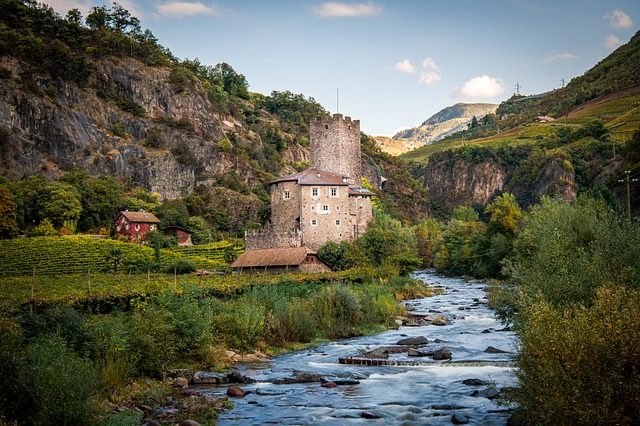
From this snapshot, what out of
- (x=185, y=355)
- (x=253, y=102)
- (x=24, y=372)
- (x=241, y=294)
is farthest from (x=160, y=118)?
(x=24, y=372)

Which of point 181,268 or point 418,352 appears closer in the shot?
point 418,352

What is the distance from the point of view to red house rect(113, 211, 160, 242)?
89438mm

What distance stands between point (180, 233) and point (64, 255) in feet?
96.9

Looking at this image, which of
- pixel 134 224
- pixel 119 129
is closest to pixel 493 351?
pixel 134 224

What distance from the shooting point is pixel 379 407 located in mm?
19266

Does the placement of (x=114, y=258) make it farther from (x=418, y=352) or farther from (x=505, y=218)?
(x=505, y=218)

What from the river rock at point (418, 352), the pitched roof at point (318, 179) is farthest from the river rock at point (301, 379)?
the pitched roof at point (318, 179)

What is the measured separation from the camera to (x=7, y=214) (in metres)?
74.8

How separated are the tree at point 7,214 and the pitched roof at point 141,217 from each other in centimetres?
1691

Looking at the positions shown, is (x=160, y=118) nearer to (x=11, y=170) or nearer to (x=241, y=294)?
(x=11, y=170)

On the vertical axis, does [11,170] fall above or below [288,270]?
above

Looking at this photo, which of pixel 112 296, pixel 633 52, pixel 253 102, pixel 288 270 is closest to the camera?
pixel 112 296

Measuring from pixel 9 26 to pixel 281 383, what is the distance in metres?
136

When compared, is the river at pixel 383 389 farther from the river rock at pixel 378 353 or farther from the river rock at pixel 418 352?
the river rock at pixel 418 352
